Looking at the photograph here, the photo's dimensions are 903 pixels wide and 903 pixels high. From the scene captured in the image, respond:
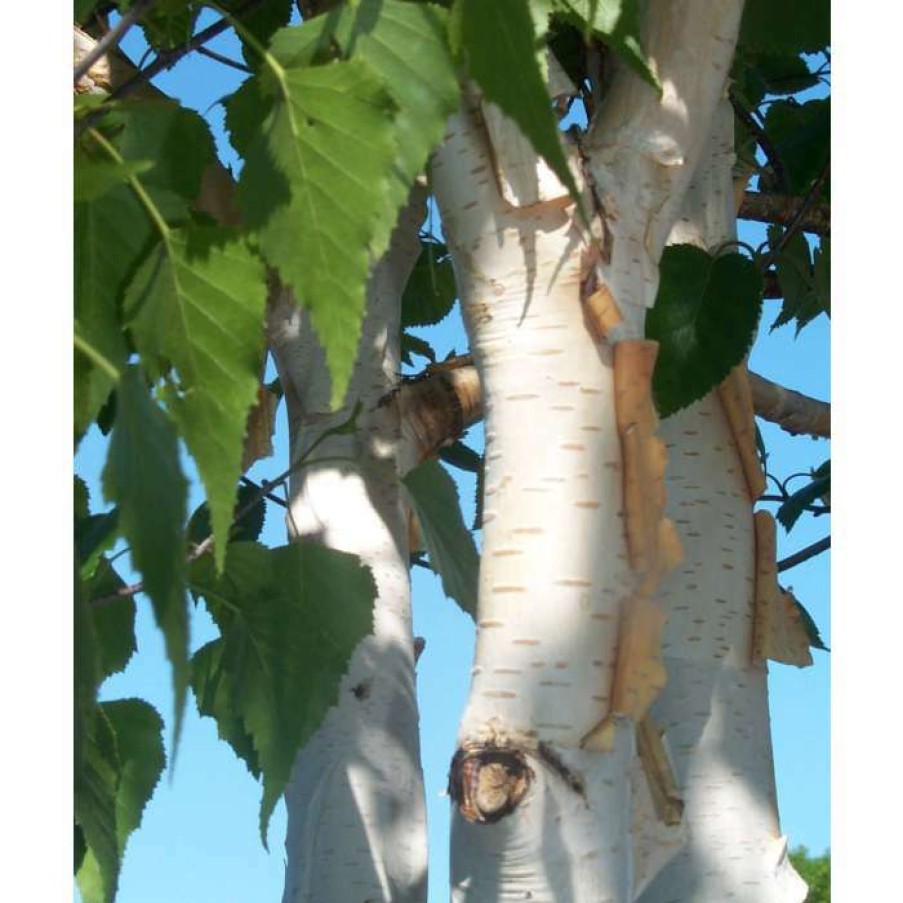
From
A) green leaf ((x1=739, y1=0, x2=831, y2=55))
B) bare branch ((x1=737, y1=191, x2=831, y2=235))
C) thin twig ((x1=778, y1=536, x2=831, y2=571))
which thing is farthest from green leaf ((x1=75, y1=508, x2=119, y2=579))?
bare branch ((x1=737, y1=191, x2=831, y2=235))

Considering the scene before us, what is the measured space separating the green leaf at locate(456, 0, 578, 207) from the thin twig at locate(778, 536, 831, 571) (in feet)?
2.77

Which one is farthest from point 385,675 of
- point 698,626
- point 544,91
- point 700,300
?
point 544,91

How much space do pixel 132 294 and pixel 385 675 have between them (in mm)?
512

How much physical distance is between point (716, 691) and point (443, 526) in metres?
0.20

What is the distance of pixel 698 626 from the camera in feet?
3.13

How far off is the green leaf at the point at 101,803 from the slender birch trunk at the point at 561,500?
0.16 meters

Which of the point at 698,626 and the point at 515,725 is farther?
the point at 698,626

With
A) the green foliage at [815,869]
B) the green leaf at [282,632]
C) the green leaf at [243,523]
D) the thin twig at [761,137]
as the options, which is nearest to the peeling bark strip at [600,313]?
the green leaf at [282,632]

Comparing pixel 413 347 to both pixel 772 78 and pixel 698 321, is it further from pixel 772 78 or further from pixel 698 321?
pixel 698 321

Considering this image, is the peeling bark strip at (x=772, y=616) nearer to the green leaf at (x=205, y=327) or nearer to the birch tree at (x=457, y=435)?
the birch tree at (x=457, y=435)

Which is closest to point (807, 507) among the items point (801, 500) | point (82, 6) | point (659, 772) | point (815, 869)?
point (801, 500)

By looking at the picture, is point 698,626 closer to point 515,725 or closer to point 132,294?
point 515,725

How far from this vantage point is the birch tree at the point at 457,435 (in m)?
0.54

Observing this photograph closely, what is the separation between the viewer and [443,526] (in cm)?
98
